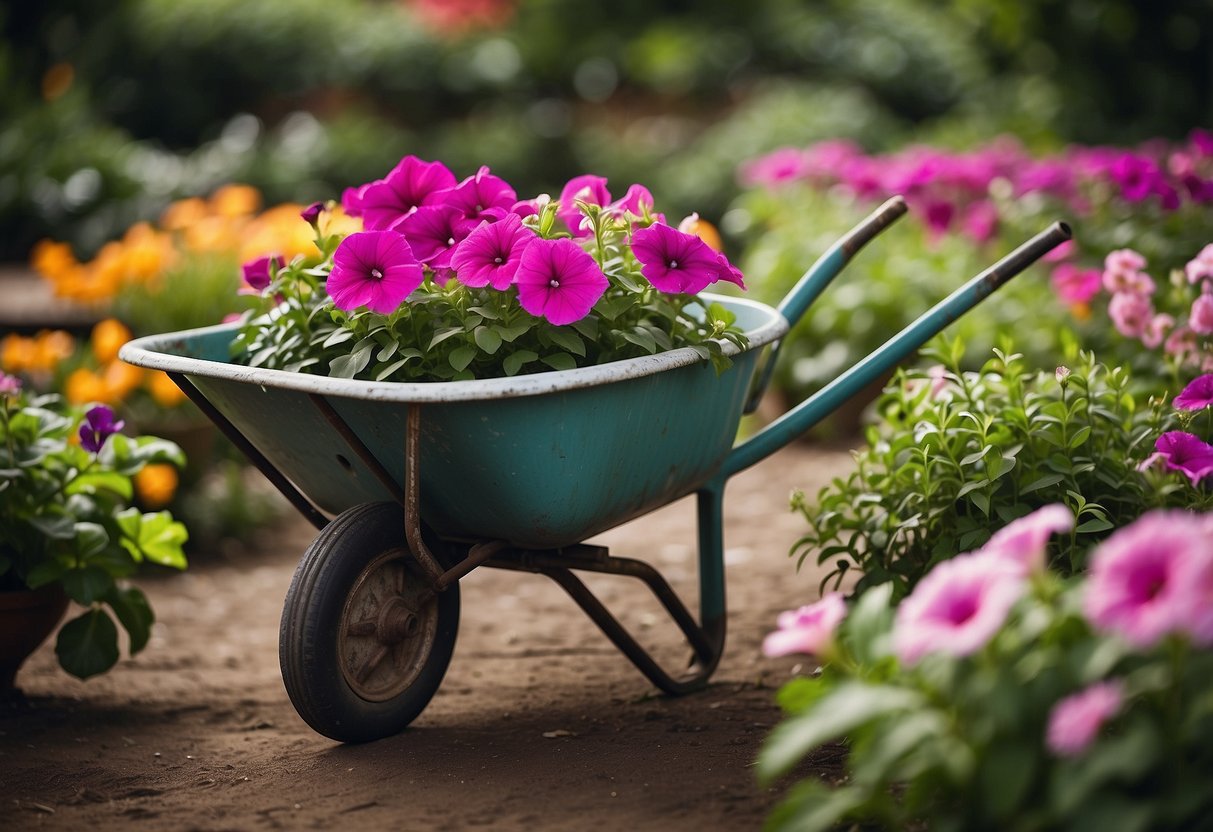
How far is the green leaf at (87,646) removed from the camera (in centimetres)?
249

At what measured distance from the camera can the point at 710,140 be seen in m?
8.48

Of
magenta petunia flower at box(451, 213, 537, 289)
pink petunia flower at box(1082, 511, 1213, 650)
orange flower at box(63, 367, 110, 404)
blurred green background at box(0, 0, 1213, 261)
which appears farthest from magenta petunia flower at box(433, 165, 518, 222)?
blurred green background at box(0, 0, 1213, 261)

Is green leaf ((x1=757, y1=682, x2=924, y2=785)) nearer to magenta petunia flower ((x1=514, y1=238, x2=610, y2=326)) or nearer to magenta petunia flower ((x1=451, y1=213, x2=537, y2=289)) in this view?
magenta petunia flower ((x1=514, y1=238, x2=610, y2=326))

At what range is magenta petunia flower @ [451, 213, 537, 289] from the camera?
195 cm

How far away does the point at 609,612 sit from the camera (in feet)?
7.97

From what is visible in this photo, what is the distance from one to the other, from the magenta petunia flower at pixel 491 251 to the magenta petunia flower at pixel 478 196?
0.20 m

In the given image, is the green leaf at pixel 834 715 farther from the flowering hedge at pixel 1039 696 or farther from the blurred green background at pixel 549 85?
the blurred green background at pixel 549 85

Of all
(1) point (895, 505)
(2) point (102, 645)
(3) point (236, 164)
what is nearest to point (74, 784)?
(2) point (102, 645)

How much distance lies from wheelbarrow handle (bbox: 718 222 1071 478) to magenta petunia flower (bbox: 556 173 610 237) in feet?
1.73

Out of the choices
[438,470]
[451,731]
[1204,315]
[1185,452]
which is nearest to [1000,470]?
[1185,452]

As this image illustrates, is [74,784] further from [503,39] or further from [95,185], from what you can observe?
[503,39]

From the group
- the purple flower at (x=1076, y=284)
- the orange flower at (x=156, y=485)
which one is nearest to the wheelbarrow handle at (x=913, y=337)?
the purple flower at (x=1076, y=284)

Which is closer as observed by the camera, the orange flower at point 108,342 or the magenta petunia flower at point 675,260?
the magenta petunia flower at point 675,260

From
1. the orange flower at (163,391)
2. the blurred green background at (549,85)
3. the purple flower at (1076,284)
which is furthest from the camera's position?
the blurred green background at (549,85)
